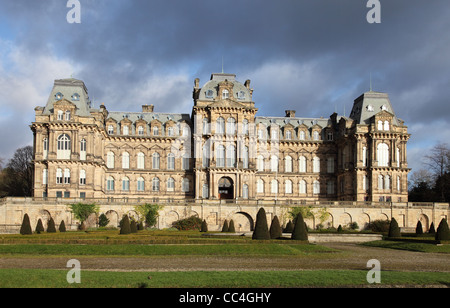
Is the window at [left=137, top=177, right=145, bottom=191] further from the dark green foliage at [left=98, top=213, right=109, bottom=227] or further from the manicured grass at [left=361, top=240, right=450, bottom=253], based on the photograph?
the manicured grass at [left=361, top=240, right=450, bottom=253]

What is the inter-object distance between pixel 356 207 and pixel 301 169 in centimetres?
1549

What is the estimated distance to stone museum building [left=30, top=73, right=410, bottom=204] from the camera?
228 ft

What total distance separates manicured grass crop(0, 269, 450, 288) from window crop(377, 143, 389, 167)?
175 ft

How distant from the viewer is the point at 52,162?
224 ft

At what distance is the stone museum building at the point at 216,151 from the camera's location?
228ft

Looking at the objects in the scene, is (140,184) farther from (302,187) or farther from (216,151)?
(302,187)

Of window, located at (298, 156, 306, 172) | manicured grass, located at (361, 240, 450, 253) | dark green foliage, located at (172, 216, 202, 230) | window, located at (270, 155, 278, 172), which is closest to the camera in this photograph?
manicured grass, located at (361, 240, 450, 253)

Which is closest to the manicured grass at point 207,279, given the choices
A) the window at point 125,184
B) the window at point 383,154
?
the window at point 383,154

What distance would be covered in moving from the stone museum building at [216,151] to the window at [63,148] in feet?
0.51

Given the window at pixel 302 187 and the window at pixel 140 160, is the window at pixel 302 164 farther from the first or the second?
the window at pixel 140 160

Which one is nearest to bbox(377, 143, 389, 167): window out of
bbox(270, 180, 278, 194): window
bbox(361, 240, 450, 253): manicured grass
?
bbox(270, 180, 278, 194): window

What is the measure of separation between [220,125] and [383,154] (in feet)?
81.9
